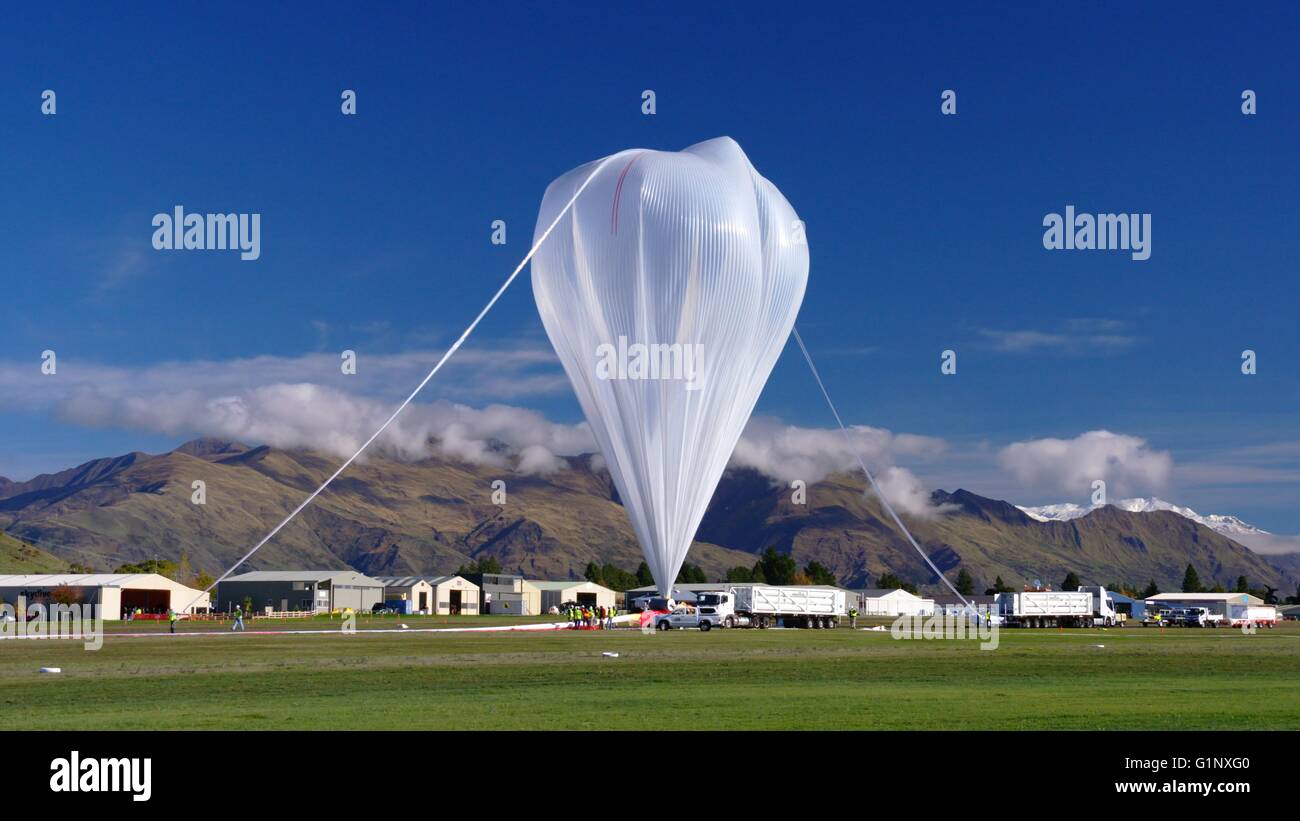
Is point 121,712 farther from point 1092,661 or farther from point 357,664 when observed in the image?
point 1092,661

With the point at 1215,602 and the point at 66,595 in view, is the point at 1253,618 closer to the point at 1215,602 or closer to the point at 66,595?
the point at 1215,602

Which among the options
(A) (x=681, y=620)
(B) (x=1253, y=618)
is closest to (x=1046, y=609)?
(B) (x=1253, y=618)

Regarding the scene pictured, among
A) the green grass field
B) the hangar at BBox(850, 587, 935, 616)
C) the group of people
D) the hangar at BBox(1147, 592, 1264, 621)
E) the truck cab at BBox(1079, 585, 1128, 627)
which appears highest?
the green grass field

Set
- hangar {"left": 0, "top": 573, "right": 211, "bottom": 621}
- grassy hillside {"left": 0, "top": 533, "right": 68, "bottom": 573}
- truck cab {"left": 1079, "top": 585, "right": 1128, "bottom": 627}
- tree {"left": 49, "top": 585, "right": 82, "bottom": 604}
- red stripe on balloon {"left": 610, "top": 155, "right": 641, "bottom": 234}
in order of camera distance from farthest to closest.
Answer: grassy hillside {"left": 0, "top": 533, "right": 68, "bottom": 573}
hangar {"left": 0, "top": 573, "right": 211, "bottom": 621}
tree {"left": 49, "top": 585, "right": 82, "bottom": 604}
truck cab {"left": 1079, "top": 585, "right": 1128, "bottom": 627}
red stripe on balloon {"left": 610, "top": 155, "right": 641, "bottom": 234}

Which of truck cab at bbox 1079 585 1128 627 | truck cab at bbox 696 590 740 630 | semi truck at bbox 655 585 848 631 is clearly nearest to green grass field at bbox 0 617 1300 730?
truck cab at bbox 696 590 740 630

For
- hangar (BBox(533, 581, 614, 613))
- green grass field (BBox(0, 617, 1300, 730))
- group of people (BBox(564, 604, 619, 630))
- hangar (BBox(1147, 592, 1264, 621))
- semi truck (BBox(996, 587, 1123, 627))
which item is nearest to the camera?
green grass field (BBox(0, 617, 1300, 730))

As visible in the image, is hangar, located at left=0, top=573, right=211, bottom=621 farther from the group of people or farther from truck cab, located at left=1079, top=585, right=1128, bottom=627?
truck cab, located at left=1079, top=585, right=1128, bottom=627
